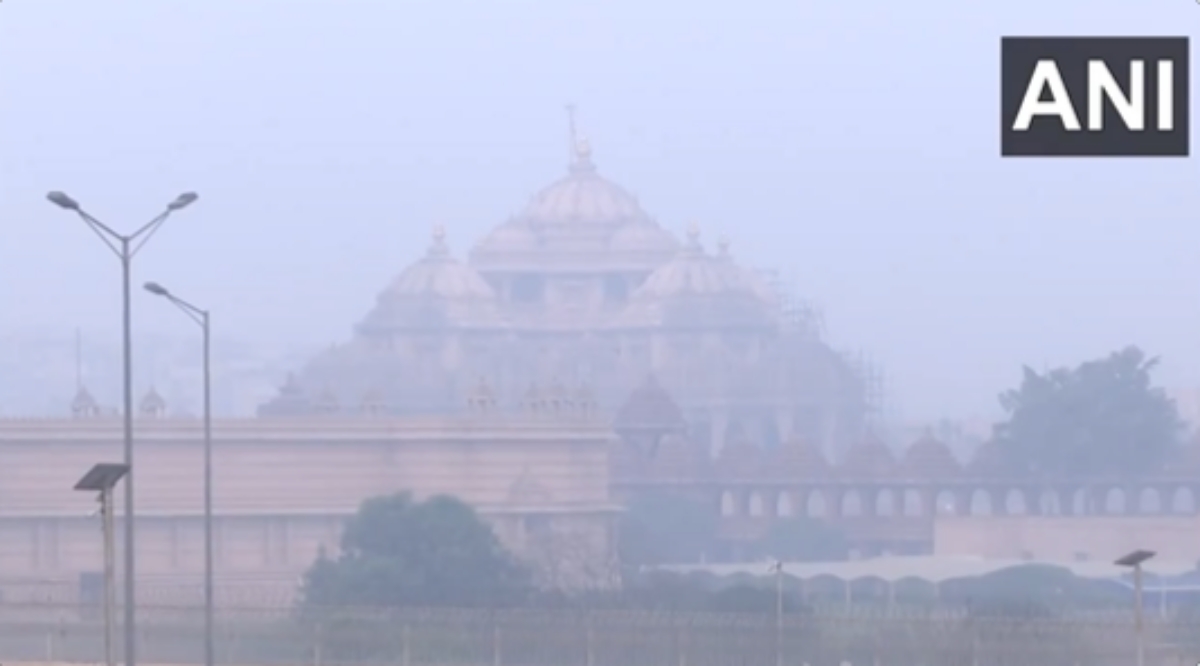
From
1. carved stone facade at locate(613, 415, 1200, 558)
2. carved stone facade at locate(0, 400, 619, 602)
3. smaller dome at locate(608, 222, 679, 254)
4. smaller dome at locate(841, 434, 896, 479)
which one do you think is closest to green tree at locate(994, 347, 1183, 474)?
carved stone facade at locate(613, 415, 1200, 558)

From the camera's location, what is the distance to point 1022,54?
791 cm

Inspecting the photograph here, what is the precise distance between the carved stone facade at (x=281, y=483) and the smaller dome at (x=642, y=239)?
34863 mm

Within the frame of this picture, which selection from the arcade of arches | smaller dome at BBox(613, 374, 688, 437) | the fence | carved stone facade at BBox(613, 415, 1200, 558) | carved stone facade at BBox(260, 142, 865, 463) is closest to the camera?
the fence

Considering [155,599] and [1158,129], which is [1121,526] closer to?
[155,599]

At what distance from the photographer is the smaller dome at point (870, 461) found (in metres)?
90.4

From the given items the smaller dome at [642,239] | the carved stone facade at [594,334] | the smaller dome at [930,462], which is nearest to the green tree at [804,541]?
the smaller dome at [930,462]

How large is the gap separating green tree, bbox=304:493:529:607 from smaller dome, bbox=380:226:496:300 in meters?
47.7

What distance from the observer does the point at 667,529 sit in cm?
8362

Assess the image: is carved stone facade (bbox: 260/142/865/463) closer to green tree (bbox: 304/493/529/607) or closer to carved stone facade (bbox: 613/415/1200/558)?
carved stone facade (bbox: 613/415/1200/558)

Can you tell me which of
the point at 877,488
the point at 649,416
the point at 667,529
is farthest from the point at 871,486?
the point at 649,416

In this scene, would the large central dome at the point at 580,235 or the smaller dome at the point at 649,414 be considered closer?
the smaller dome at the point at 649,414

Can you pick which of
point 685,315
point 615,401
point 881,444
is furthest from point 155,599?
point 685,315

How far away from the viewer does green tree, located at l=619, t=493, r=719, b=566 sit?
76.1m

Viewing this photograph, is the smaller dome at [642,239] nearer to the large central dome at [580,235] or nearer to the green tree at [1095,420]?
the large central dome at [580,235]
